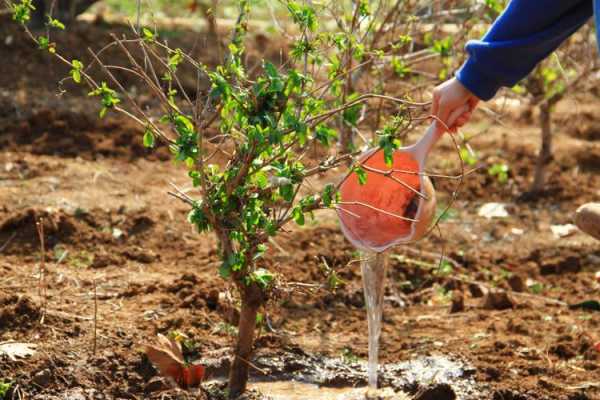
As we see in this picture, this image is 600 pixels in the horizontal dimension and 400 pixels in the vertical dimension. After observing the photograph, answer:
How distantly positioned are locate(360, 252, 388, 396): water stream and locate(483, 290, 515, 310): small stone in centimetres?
97

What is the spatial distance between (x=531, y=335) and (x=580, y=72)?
2.29 metres

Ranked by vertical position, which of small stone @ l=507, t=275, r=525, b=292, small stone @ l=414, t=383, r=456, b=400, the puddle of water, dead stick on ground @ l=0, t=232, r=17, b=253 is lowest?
the puddle of water

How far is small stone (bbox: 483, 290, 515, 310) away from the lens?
17.3ft

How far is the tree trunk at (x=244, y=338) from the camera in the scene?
4035 mm

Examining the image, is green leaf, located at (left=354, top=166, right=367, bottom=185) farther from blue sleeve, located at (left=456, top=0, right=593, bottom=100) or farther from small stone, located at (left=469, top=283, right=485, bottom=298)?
small stone, located at (left=469, top=283, right=485, bottom=298)

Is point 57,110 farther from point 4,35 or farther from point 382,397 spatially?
point 382,397

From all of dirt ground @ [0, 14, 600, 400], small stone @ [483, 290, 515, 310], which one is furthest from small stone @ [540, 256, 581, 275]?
small stone @ [483, 290, 515, 310]

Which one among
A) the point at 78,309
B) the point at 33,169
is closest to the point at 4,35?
the point at 33,169

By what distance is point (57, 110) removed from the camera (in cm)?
730

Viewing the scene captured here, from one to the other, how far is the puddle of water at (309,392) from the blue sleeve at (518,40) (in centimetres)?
133

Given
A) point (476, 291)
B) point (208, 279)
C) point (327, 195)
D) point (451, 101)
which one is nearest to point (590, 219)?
point (451, 101)

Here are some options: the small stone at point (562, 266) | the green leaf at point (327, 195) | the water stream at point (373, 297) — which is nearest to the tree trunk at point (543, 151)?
the small stone at point (562, 266)

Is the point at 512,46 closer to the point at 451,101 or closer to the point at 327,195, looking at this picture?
the point at 451,101

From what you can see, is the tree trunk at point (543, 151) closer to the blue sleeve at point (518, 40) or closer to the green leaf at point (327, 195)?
the blue sleeve at point (518, 40)
